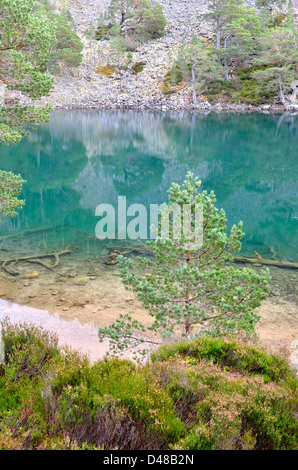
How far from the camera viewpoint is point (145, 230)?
18.6 metres

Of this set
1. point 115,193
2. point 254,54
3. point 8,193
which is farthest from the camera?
point 254,54

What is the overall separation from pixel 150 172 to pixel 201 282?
2461 cm

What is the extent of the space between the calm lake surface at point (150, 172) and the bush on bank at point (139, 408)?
10739mm

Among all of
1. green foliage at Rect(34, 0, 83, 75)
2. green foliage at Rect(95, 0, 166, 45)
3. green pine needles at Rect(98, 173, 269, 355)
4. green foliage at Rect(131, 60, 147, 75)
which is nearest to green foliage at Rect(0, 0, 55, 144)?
green pine needles at Rect(98, 173, 269, 355)

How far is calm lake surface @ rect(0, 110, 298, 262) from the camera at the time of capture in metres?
18.2

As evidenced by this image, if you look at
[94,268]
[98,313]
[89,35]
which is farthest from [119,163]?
[89,35]

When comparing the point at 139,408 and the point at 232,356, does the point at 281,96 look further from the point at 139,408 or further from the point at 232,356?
the point at 139,408

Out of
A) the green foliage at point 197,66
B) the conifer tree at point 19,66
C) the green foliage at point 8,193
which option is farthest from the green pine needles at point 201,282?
the green foliage at point 197,66

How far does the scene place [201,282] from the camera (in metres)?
7.37

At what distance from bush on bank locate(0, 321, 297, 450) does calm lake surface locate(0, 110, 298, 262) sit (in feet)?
35.2

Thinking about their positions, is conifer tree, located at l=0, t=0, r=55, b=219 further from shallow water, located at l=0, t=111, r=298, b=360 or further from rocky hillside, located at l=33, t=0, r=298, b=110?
rocky hillside, located at l=33, t=0, r=298, b=110

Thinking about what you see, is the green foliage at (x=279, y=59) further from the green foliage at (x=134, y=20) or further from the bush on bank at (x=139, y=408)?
the bush on bank at (x=139, y=408)

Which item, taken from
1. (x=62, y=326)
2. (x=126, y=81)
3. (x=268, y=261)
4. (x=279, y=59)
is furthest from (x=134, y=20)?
(x=62, y=326)

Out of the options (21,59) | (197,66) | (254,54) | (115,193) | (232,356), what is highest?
(254,54)
